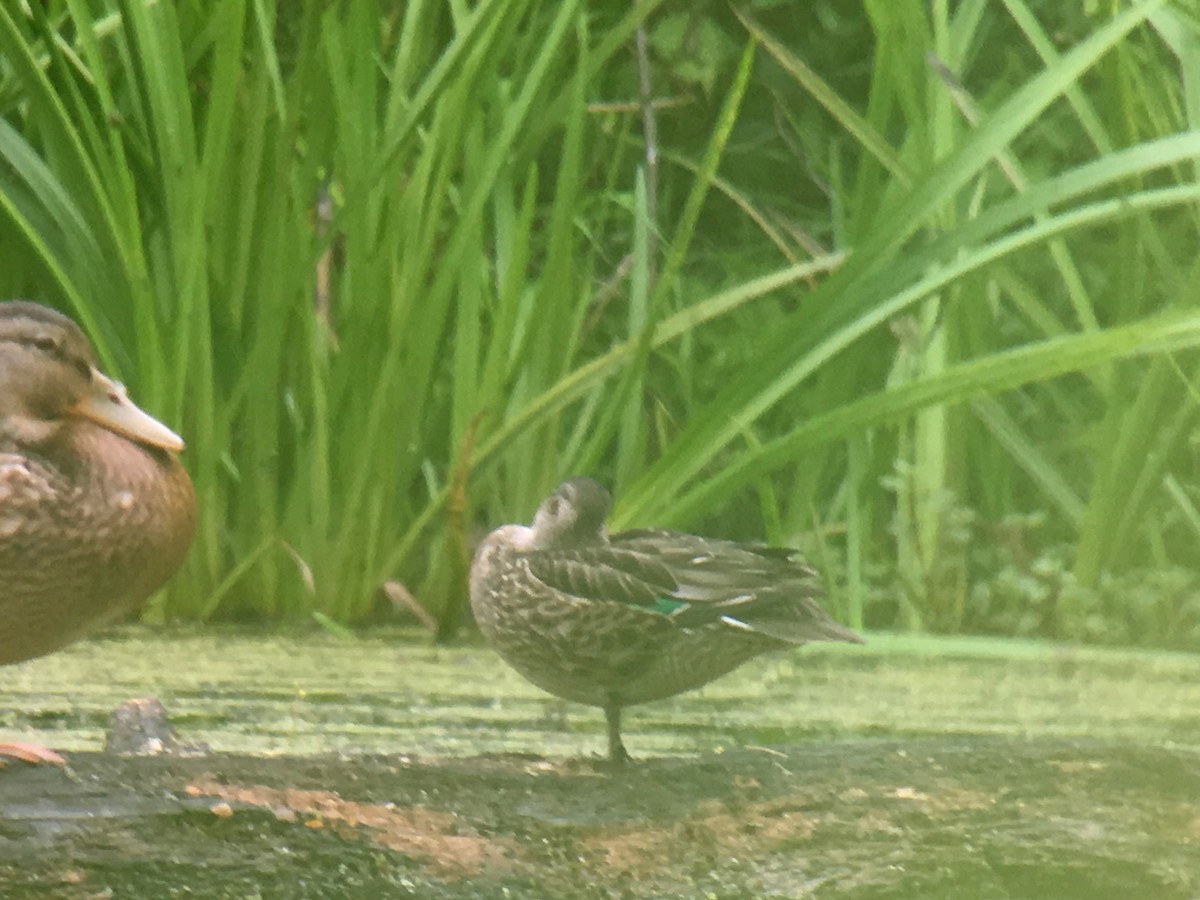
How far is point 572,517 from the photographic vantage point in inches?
49.6

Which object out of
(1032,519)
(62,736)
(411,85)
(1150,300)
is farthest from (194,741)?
(1150,300)

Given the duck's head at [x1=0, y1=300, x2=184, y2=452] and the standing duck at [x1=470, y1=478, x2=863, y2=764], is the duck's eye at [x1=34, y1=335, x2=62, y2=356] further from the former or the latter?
the standing duck at [x1=470, y1=478, x2=863, y2=764]

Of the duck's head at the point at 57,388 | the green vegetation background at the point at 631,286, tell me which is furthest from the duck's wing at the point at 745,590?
the duck's head at the point at 57,388

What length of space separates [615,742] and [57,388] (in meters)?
0.46

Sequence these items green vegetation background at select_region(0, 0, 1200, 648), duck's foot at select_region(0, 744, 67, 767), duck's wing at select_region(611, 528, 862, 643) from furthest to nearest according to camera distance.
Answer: green vegetation background at select_region(0, 0, 1200, 648) < duck's wing at select_region(611, 528, 862, 643) < duck's foot at select_region(0, 744, 67, 767)

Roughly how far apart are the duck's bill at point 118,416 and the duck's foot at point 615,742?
0.36 metres

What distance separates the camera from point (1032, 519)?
1.64m

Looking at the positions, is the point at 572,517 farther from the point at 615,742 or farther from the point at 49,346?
the point at 49,346

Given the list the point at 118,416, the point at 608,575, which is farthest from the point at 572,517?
Result: the point at 118,416

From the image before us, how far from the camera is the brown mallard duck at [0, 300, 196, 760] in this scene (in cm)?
109

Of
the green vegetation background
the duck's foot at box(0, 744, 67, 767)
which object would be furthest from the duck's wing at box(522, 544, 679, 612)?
the duck's foot at box(0, 744, 67, 767)

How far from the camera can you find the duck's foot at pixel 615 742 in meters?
1.16

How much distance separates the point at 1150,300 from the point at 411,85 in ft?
2.49

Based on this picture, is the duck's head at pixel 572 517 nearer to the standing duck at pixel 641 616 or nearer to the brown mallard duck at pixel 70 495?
the standing duck at pixel 641 616
